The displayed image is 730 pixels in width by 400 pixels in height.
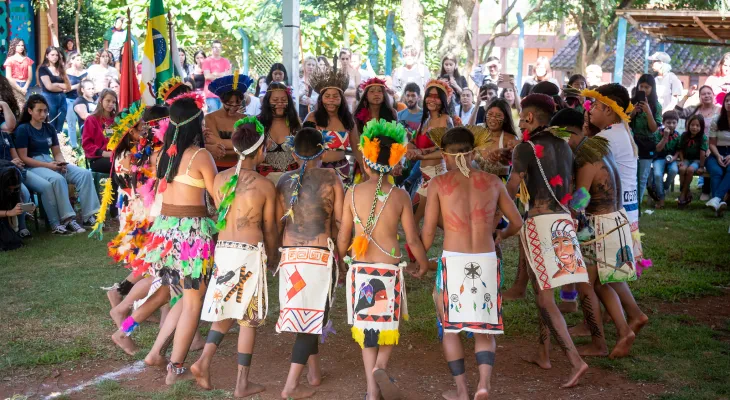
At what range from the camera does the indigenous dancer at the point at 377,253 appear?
14.9ft

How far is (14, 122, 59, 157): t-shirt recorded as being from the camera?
9719 millimetres

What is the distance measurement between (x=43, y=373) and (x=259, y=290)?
166 centimetres

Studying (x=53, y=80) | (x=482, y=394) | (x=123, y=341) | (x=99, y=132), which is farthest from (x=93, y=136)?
(x=482, y=394)

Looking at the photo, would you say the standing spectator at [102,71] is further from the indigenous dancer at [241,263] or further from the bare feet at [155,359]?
the indigenous dancer at [241,263]

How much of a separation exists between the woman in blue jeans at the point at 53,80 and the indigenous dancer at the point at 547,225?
10.8 m

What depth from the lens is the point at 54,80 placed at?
13.9m

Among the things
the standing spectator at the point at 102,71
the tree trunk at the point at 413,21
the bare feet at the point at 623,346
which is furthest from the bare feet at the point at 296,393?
the tree trunk at the point at 413,21

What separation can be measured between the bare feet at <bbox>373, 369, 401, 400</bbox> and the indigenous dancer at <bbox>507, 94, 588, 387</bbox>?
1.22 meters

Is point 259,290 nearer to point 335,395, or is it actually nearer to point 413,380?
point 335,395

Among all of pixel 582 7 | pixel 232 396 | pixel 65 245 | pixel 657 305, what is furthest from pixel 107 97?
pixel 582 7

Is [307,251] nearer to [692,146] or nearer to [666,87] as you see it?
[692,146]

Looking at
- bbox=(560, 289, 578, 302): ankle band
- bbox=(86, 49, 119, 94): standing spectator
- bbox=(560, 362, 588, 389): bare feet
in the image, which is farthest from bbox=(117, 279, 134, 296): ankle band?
bbox=(86, 49, 119, 94): standing spectator

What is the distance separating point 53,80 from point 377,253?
1127 centimetres

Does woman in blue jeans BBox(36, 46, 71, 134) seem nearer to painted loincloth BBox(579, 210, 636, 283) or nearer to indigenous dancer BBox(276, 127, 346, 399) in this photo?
indigenous dancer BBox(276, 127, 346, 399)
